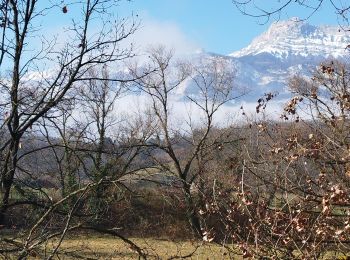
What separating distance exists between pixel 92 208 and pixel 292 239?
2.67 m

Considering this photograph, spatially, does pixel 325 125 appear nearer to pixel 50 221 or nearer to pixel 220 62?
pixel 50 221

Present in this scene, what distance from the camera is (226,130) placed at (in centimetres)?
2791

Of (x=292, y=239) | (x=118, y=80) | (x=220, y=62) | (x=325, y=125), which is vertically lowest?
(x=292, y=239)

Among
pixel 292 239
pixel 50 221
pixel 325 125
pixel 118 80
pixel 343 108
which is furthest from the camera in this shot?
pixel 325 125

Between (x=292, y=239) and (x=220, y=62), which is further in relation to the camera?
(x=220, y=62)

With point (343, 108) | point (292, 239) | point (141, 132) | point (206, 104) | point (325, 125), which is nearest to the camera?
point (292, 239)

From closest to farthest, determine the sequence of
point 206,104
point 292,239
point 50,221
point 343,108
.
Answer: point 292,239 < point 50,221 < point 343,108 < point 206,104

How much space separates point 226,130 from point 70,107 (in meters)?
22.0

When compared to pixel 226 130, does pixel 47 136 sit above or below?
below

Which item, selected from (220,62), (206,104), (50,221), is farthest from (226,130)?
(50,221)

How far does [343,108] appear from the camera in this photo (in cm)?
595

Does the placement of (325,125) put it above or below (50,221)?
above

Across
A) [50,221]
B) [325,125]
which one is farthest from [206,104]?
[50,221]

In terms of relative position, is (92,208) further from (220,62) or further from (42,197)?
(220,62)
